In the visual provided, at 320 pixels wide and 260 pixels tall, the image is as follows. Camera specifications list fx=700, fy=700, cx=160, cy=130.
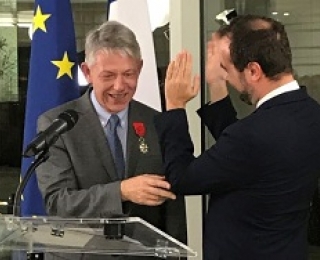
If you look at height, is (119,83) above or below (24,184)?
above

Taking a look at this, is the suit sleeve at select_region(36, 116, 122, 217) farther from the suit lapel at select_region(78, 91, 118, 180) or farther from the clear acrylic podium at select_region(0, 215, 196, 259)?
the clear acrylic podium at select_region(0, 215, 196, 259)

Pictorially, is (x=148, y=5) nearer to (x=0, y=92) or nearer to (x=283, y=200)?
(x=0, y=92)

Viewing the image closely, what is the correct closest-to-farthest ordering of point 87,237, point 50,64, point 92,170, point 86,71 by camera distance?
point 87,237 < point 92,170 < point 86,71 < point 50,64

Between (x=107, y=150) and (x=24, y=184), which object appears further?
(x=107, y=150)

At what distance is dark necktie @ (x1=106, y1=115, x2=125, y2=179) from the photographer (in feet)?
8.41

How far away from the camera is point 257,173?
203 centimetres

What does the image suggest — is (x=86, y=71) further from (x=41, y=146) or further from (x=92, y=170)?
(x=41, y=146)

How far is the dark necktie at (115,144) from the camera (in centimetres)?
256

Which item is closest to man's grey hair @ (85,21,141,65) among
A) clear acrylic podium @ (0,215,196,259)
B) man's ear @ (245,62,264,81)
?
man's ear @ (245,62,264,81)

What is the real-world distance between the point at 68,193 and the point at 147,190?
0.30m

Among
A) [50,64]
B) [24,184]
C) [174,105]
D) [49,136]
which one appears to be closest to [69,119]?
[49,136]

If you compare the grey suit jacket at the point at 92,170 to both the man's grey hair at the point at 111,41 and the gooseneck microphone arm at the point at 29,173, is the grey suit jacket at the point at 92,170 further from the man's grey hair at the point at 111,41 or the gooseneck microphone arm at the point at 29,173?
the gooseneck microphone arm at the point at 29,173

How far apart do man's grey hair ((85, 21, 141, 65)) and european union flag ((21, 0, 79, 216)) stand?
0.42 metres

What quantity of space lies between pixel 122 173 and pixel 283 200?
2.34 feet
